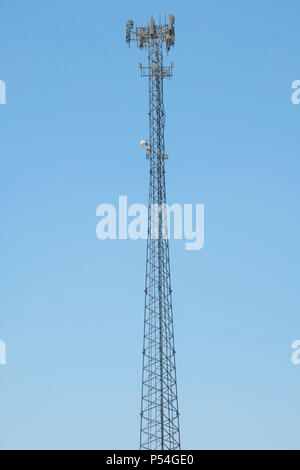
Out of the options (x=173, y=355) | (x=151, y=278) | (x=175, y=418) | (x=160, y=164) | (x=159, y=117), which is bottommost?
(x=175, y=418)

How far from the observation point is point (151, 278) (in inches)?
2165

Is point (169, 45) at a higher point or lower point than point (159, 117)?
higher
